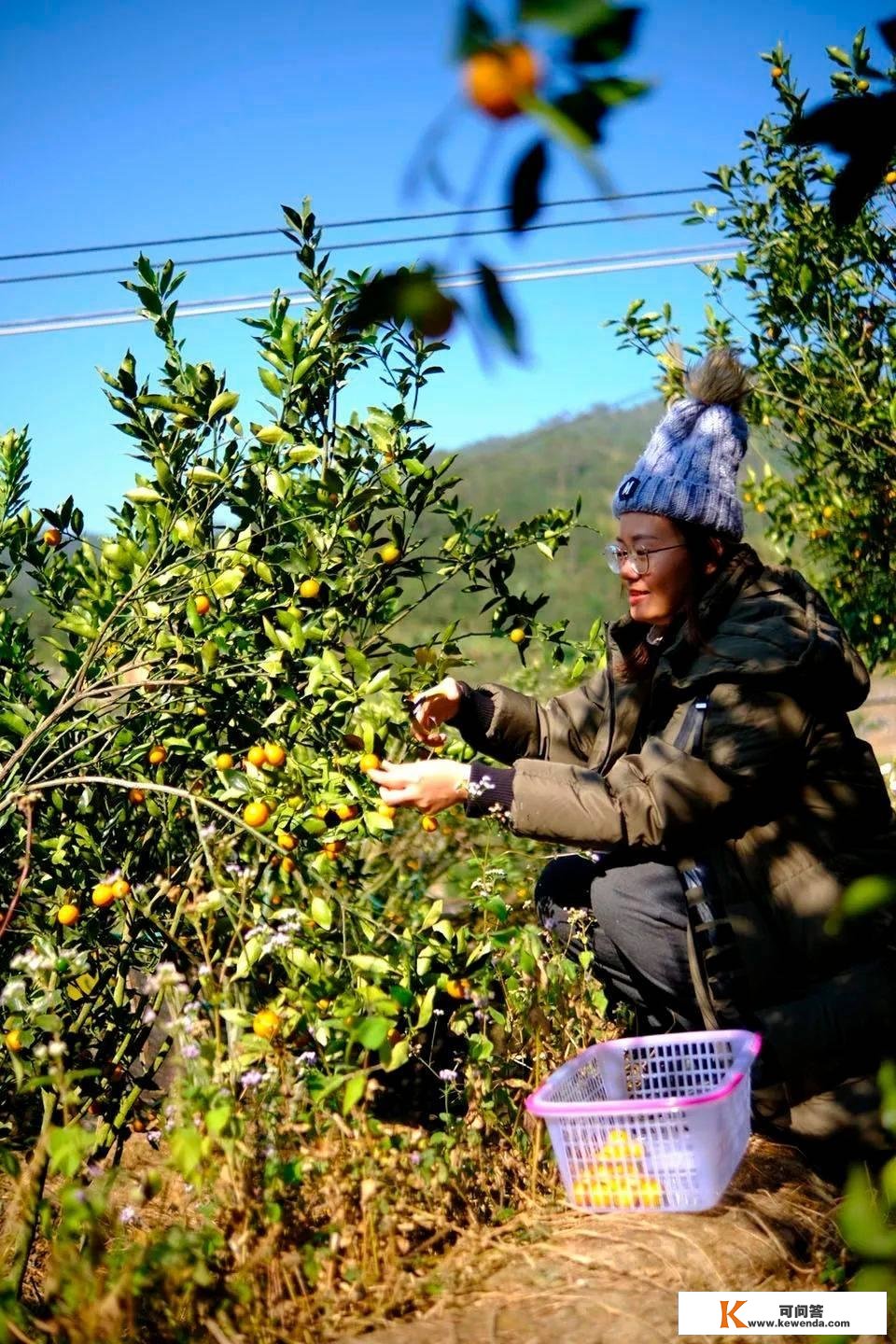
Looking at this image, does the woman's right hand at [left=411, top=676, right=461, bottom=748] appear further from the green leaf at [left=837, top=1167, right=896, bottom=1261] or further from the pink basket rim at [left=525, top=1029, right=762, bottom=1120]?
the green leaf at [left=837, top=1167, right=896, bottom=1261]

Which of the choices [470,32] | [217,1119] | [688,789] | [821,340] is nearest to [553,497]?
[821,340]

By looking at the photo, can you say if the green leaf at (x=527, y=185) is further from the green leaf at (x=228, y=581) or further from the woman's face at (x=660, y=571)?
the woman's face at (x=660, y=571)

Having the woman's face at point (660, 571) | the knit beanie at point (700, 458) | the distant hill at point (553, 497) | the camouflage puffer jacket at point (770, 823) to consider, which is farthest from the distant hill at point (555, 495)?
the camouflage puffer jacket at point (770, 823)

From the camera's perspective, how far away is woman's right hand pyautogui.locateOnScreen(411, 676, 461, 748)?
250 cm

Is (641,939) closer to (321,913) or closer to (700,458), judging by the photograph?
(321,913)

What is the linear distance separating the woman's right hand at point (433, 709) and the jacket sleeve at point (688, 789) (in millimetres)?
343

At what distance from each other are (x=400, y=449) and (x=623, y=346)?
2266mm

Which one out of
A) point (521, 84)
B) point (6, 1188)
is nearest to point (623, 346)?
point (6, 1188)

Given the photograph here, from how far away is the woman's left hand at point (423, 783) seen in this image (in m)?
2.13

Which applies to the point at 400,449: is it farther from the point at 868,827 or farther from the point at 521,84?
the point at 521,84

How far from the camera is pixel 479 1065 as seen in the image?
2.20 metres

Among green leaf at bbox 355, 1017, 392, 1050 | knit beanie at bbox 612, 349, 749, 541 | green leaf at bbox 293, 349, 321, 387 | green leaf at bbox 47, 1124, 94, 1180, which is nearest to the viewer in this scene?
green leaf at bbox 47, 1124, 94, 1180

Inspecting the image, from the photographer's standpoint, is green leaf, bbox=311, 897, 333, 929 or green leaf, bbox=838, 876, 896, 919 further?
green leaf, bbox=311, 897, 333, 929

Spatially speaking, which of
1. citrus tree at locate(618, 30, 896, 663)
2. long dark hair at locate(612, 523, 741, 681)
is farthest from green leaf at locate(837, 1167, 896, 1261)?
citrus tree at locate(618, 30, 896, 663)
